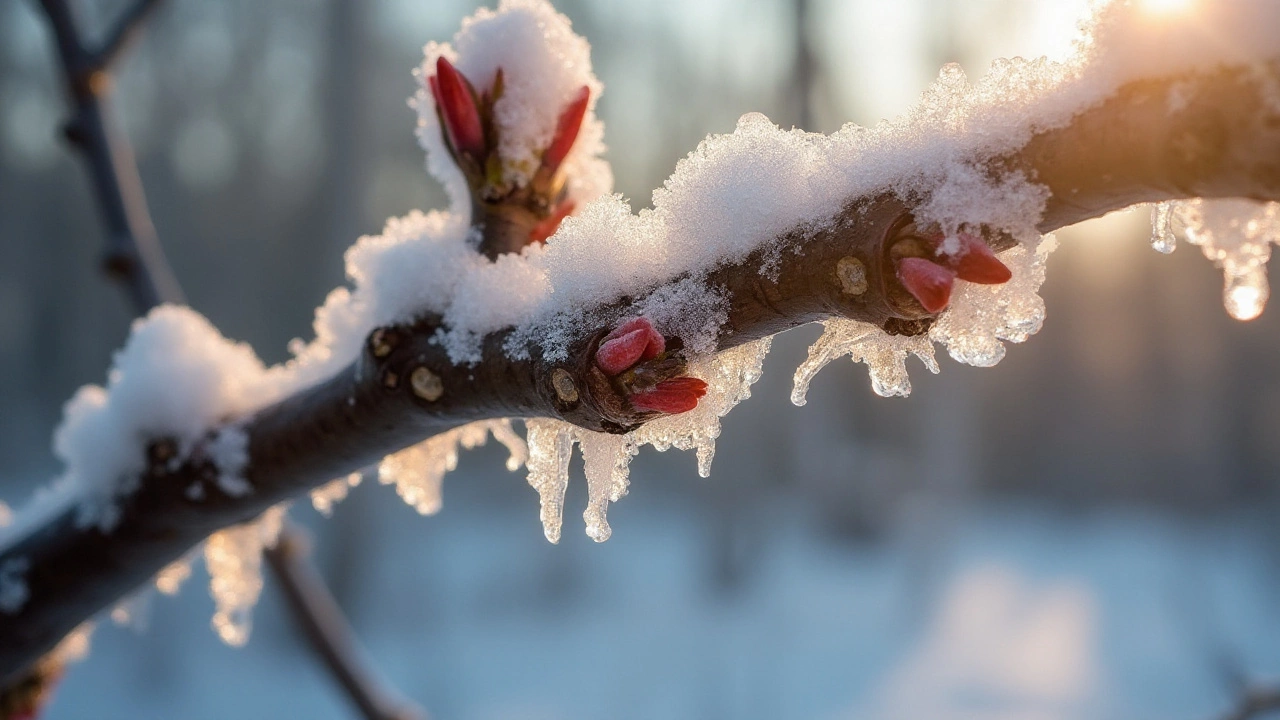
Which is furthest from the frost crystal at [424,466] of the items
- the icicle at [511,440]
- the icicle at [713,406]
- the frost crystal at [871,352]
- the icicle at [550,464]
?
the frost crystal at [871,352]

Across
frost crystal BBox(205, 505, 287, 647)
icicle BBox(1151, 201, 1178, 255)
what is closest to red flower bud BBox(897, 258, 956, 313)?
icicle BBox(1151, 201, 1178, 255)

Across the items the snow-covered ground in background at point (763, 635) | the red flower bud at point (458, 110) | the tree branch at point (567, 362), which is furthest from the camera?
the snow-covered ground in background at point (763, 635)

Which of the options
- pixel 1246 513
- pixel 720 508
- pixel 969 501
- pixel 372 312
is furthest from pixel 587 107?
pixel 1246 513

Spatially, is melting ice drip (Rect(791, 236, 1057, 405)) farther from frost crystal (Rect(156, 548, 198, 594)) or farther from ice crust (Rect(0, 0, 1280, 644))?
frost crystal (Rect(156, 548, 198, 594))

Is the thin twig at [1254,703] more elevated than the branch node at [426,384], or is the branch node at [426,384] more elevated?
the branch node at [426,384]

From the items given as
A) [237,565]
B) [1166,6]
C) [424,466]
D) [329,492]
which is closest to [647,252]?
[1166,6]

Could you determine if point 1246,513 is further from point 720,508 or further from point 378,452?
point 378,452

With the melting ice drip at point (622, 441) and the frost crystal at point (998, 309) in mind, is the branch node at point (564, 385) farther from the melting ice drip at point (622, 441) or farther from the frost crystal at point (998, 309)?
the frost crystal at point (998, 309)
